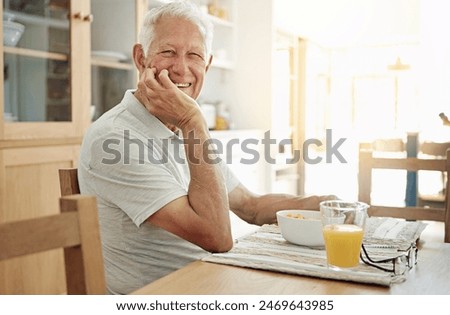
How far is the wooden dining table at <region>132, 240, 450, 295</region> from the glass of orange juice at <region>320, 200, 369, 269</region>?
62mm

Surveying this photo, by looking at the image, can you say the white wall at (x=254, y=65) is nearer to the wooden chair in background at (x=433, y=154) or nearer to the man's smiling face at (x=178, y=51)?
the wooden chair in background at (x=433, y=154)

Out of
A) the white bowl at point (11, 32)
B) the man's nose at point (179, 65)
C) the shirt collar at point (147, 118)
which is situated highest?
the white bowl at point (11, 32)

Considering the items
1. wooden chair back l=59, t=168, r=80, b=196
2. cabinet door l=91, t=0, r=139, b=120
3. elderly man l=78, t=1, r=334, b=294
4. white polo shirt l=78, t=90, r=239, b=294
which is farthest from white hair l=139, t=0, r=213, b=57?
cabinet door l=91, t=0, r=139, b=120

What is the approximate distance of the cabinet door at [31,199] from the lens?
189cm

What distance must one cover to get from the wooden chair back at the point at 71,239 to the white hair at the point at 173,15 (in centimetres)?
78

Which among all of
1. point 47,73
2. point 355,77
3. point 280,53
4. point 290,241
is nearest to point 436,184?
point 280,53

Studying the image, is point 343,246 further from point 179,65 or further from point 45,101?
point 45,101

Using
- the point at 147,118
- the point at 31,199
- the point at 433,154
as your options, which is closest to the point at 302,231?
the point at 147,118

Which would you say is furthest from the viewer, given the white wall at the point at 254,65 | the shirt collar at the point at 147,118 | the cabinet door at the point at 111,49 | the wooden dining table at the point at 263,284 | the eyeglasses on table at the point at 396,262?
the white wall at the point at 254,65

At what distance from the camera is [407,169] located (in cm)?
153

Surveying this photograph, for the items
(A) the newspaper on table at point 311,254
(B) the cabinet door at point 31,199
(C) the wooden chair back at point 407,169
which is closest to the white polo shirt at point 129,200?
(A) the newspaper on table at point 311,254

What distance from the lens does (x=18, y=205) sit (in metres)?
1.94

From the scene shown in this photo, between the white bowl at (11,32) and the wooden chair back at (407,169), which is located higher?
the white bowl at (11,32)
